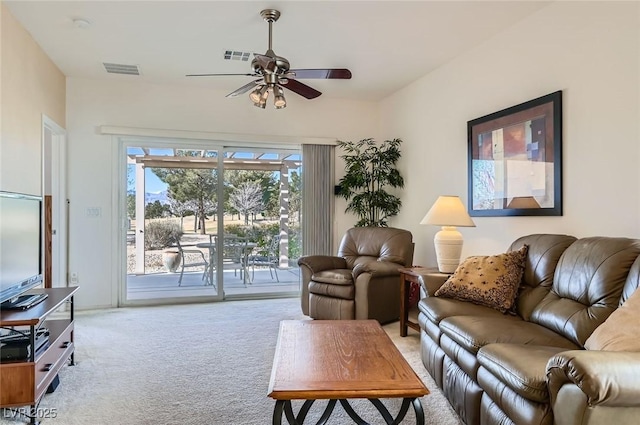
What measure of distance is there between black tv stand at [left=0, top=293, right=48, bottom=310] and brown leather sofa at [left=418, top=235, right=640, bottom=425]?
2.50 metres

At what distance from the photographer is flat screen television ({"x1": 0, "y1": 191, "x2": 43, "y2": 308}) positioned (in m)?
2.25

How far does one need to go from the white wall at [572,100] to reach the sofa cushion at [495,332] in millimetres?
912

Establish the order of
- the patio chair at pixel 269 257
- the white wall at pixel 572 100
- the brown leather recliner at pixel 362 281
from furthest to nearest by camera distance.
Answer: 1. the patio chair at pixel 269 257
2. the brown leather recliner at pixel 362 281
3. the white wall at pixel 572 100

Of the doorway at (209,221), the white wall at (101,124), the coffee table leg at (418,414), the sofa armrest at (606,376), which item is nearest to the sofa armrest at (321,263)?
the doorway at (209,221)

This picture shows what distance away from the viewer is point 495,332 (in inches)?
80.7

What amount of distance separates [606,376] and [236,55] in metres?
3.80

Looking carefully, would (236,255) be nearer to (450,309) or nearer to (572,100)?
(450,309)

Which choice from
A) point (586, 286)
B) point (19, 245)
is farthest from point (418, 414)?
point (19, 245)

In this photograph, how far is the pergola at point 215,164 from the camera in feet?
16.0

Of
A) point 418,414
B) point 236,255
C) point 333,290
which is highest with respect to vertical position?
point 236,255

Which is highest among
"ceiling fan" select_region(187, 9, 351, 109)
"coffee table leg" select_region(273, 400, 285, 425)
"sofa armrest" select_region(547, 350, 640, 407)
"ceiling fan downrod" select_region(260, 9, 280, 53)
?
"ceiling fan downrod" select_region(260, 9, 280, 53)

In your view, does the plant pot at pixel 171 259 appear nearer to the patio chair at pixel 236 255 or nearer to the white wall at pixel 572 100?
the patio chair at pixel 236 255

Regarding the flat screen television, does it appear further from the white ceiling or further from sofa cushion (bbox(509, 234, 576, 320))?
sofa cushion (bbox(509, 234, 576, 320))

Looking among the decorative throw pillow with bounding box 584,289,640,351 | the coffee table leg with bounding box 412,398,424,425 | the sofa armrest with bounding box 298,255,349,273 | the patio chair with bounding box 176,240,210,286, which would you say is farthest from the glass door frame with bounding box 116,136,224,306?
the decorative throw pillow with bounding box 584,289,640,351
